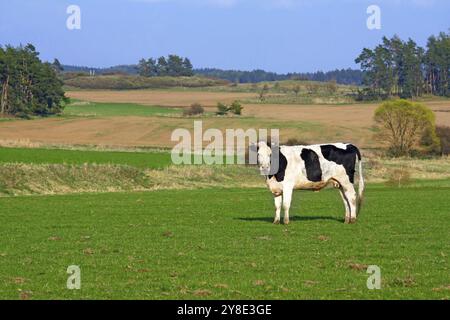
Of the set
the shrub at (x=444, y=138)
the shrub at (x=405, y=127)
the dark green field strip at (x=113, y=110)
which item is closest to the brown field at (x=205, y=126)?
the shrub at (x=405, y=127)

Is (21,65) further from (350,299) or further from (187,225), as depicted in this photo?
(350,299)

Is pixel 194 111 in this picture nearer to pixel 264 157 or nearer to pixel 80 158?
pixel 80 158

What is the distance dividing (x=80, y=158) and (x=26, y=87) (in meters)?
66.6

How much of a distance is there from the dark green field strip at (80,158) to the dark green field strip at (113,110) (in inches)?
2280

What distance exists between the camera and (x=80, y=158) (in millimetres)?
63625

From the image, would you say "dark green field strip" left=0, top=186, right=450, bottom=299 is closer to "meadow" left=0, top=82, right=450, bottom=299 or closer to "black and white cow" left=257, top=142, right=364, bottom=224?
"meadow" left=0, top=82, right=450, bottom=299

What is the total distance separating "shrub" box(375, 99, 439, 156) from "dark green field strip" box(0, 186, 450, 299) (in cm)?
5788

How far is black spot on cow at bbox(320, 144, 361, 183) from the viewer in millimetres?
24078

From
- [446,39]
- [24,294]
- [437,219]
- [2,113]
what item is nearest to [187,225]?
[437,219]

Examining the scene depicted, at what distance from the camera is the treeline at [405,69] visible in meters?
166

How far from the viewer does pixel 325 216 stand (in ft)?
86.9

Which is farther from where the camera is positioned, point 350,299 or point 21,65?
point 21,65
